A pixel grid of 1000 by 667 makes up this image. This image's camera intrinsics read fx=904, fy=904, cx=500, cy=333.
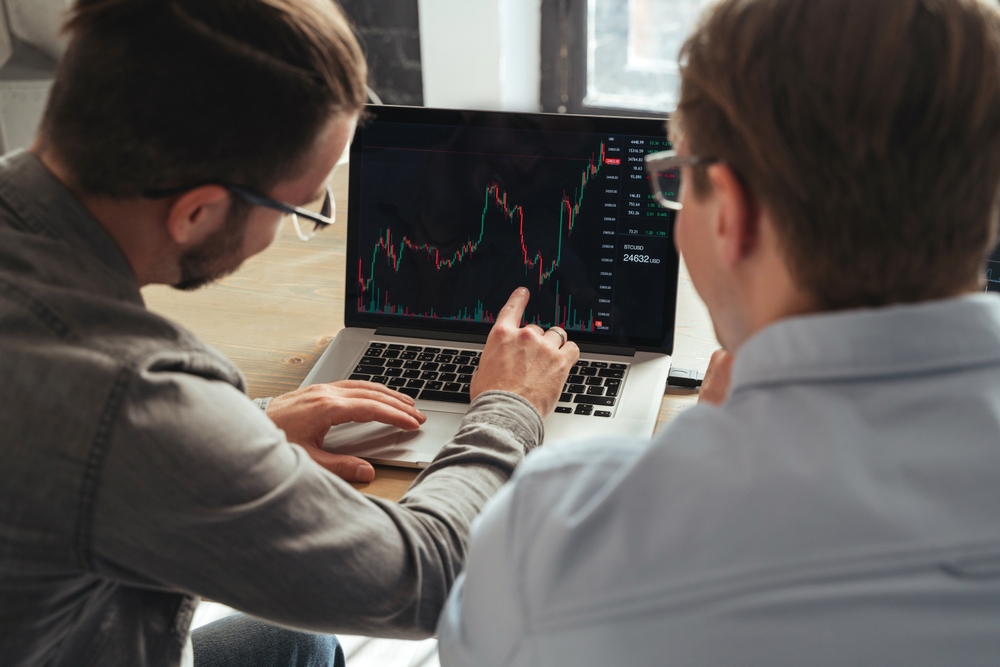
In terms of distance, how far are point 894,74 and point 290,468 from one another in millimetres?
493

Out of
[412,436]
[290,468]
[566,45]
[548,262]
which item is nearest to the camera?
[290,468]

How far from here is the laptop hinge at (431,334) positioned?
1242 millimetres

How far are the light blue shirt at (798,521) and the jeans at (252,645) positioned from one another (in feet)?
1.90

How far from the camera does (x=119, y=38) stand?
698 mm

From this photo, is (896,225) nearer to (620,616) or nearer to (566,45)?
(620,616)

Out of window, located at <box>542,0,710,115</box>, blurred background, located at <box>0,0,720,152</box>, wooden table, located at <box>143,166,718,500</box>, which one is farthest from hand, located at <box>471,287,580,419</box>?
window, located at <box>542,0,710,115</box>

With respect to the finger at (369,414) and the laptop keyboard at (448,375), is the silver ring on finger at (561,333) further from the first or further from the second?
the finger at (369,414)

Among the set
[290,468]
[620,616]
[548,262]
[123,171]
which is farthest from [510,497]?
[548,262]

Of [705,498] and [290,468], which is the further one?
[290,468]

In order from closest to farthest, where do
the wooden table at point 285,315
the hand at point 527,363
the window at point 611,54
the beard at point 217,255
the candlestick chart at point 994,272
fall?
the beard at point 217,255
the hand at point 527,363
the candlestick chart at point 994,272
the wooden table at point 285,315
the window at point 611,54

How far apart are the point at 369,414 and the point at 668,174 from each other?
42 centimetres

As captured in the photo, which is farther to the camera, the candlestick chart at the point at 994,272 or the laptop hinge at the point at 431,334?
the laptop hinge at the point at 431,334

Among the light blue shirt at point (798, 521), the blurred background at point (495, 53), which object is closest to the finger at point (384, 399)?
the light blue shirt at point (798, 521)

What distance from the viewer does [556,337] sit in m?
1.13
